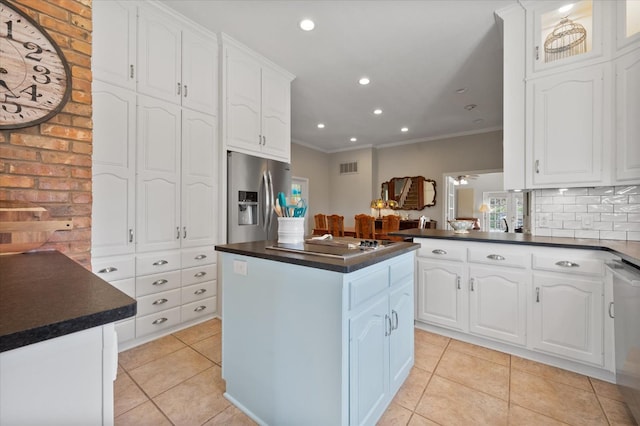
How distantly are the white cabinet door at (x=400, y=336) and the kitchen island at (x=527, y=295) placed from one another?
2.52ft

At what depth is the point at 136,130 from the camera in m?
2.25

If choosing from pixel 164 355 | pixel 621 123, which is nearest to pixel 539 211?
pixel 621 123

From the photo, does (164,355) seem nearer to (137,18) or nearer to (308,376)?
(308,376)

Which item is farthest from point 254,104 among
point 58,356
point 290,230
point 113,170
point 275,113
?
point 58,356

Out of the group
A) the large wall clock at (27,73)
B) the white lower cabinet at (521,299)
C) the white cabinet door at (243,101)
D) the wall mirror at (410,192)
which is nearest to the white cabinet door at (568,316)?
the white lower cabinet at (521,299)

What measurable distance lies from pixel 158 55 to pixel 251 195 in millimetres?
1485

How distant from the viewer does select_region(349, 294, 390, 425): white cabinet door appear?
48.1 inches

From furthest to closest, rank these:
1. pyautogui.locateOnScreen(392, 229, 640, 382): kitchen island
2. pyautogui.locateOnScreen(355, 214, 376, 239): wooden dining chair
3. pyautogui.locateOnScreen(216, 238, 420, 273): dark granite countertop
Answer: pyautogui.locateOnScreen(355, 214, 376, 239): wooden dining chair < pyautogui.locateOnScreen(392, 229, 640, 382): kitchen island < pyautogui.locateOnScreen(216, 238, 420, 273): dark granite countertop

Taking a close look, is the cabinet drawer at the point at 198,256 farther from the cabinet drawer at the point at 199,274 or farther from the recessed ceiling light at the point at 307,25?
the recessed ceiling light at the point at 307,25

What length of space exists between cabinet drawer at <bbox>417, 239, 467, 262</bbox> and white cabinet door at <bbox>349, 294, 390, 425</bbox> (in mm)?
1172

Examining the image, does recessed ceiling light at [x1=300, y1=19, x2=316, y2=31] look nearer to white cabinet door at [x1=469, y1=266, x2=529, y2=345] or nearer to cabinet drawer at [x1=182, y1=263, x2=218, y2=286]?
cabinet drawer at [x1=182, y1=263, x2=218, y2=286]

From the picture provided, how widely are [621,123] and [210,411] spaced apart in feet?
10.9

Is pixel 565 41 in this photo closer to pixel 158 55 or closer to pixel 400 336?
pixel 400 336

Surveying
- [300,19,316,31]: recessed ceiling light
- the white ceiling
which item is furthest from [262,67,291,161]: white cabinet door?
[300,19,316,31]: recessed ceiling light
